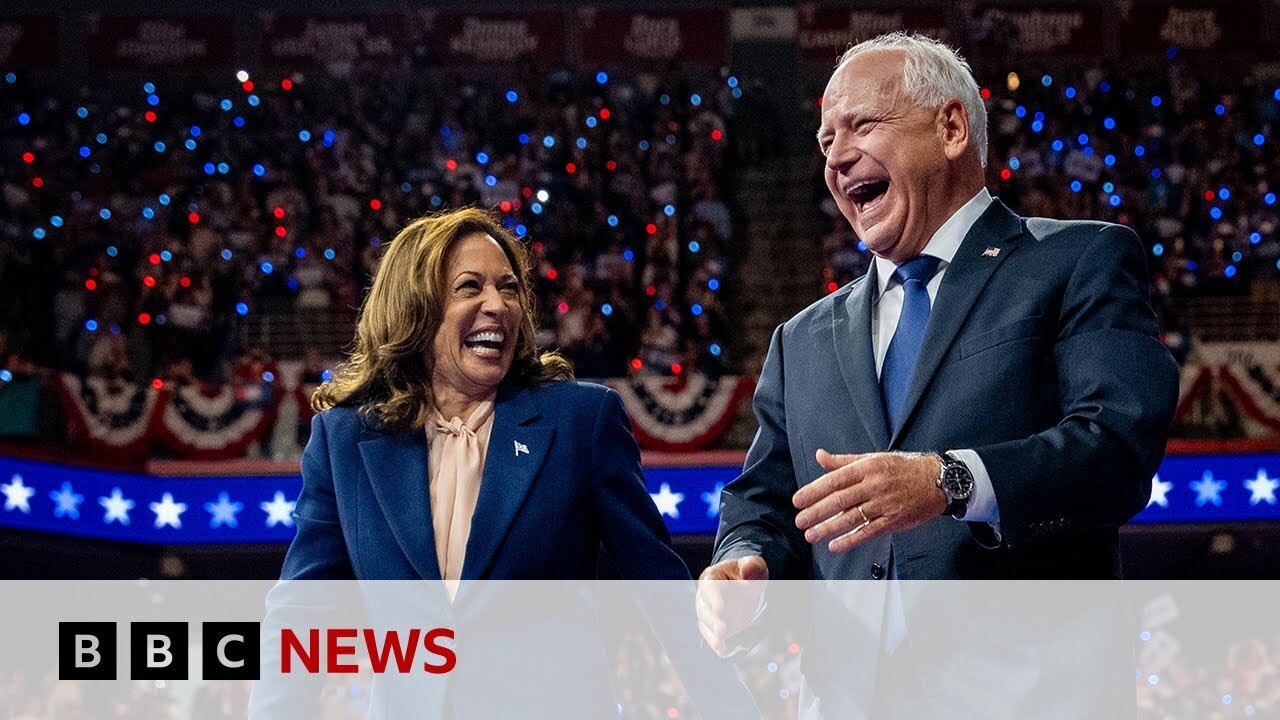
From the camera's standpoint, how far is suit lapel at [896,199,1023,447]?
1817mm

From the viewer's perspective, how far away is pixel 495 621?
2270 millimetres

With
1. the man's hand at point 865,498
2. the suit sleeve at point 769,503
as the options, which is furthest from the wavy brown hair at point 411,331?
the man's hand at point 865,498

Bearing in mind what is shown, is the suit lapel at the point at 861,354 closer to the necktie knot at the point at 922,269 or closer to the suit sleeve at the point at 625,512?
the necktie knot at the point at 922,269

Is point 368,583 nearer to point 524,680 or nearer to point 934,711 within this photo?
point 524,680

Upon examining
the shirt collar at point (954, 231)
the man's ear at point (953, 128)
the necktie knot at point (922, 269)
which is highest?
the man's ear at point (953, 128)

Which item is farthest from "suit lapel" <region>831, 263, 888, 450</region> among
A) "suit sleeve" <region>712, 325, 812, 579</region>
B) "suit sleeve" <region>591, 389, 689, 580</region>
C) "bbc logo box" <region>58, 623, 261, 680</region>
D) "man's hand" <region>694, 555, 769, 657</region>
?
"bbc logo box" <region>58, 623, 261, 680</region>

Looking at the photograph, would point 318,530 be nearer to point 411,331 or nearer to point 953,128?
point 411,331

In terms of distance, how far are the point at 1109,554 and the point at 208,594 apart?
801 centimetres

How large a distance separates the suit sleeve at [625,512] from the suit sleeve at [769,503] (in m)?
0.31

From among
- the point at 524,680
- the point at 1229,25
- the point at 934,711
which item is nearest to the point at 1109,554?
the point at 934,711

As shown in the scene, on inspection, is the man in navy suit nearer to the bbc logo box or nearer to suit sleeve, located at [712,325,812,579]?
suit sleeve, located at [712,325,812,579]

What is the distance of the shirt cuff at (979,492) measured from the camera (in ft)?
5.16

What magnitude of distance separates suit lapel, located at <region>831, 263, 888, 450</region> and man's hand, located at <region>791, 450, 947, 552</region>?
1.02 feet

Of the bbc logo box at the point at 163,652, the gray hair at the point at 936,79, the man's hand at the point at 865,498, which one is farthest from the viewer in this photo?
the bbc logo box at the point at 163,652
